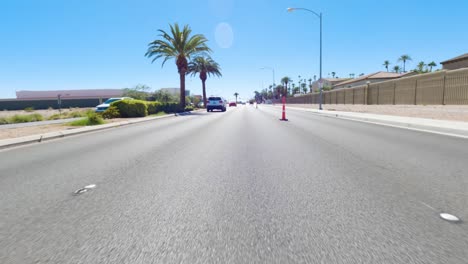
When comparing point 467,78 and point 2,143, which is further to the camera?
point 467,78

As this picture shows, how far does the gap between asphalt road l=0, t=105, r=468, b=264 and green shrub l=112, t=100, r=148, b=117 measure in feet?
54.3

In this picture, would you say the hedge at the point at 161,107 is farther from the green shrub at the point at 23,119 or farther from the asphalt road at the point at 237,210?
the asphalt road at the point at 237,210

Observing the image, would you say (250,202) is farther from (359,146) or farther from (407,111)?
(407,111)

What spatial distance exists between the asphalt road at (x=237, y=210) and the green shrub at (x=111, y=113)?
622 inches

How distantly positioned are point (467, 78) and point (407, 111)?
4.31m

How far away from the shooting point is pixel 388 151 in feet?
21.7

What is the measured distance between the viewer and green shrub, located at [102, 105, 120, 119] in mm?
20839

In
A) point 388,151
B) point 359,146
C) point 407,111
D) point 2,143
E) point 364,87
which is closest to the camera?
point 388,151

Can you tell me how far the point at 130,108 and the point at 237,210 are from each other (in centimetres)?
2102

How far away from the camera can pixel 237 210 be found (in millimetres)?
3094

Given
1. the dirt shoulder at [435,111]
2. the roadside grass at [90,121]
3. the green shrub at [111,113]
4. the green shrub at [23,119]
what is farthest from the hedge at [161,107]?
the dirt shoulder at [435,111]

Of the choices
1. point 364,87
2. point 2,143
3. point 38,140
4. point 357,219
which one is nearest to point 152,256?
point 357,219

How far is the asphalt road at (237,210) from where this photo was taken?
7.34 feet

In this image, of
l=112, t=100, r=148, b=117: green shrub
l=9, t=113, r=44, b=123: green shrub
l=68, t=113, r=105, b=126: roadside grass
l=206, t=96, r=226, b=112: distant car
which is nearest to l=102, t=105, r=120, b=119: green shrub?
l=112, t=100, r=148, b=117: green shrub
